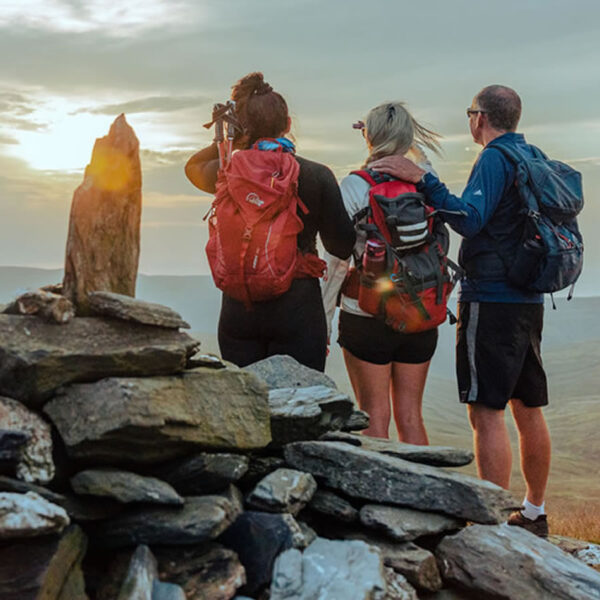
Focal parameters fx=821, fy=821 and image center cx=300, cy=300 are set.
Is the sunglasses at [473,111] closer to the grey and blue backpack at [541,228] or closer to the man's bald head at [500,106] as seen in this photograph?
the man's bald head at [500,106]

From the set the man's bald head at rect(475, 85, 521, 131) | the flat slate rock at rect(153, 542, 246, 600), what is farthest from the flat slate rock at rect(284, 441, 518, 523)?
the man's bald head at rect(475, 85, 521, 131)

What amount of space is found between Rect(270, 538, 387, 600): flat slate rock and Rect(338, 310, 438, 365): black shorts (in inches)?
96.5

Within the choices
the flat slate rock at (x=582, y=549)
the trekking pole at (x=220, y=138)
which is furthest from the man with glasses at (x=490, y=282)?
the flat slate rock at (x=582, y=549)

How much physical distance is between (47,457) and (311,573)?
2084 mm

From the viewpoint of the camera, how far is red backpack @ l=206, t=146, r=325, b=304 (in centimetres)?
756

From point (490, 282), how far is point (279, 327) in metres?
2.28

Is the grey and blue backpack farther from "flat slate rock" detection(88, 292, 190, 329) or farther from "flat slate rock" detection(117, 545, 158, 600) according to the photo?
"flat slate rock" detection(117, 545, 158, 600)

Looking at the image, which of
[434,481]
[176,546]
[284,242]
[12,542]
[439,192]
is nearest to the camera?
[12,542]

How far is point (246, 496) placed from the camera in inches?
261

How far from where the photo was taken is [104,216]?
670cm

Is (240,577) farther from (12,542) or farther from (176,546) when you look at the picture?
(12,542)

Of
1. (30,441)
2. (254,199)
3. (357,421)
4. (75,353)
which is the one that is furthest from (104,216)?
(357,421)

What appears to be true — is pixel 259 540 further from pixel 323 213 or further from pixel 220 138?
pixel 220 138

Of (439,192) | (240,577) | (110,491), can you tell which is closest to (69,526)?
(110,491)
